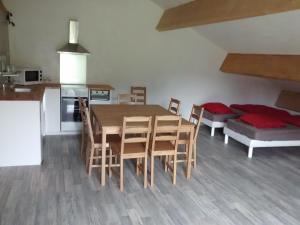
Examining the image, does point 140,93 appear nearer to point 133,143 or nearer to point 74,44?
point 74,44

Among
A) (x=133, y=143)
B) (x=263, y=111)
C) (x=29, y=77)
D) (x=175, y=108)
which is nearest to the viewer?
(x=133, y=143)

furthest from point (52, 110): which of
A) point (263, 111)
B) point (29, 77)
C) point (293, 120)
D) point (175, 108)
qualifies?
point (293, 120)

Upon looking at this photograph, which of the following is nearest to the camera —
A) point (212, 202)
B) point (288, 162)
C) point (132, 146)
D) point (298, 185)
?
point (212, 202)

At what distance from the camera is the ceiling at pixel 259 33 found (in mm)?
4020

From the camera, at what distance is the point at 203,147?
5.21m

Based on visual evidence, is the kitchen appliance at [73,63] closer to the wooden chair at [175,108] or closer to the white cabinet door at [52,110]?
the white cabinet door at [52,110]

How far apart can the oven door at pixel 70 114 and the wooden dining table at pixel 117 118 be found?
1.17m

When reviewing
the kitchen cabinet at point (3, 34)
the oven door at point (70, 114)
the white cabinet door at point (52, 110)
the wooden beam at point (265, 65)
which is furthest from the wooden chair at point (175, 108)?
the kitchen cabinet at point (3, 34)

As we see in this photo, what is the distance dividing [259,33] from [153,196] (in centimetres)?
314

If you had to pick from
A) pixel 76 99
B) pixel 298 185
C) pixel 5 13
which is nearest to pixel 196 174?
pixel 298 185

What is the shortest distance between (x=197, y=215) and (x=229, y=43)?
4167 mm

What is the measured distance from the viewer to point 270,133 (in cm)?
471

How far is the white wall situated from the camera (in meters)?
5.62

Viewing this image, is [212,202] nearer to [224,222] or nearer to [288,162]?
[224,222]
